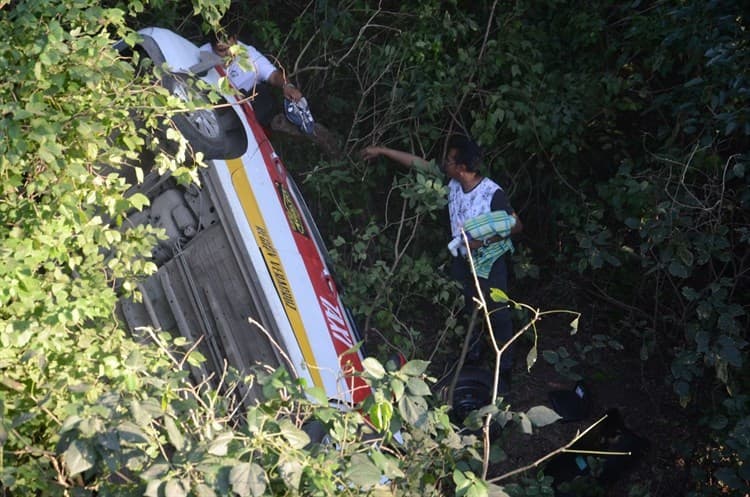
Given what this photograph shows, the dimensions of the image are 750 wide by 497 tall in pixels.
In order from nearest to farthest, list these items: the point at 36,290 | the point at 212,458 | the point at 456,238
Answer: the point at 212,458 < the point at 36,290 < the point at 456,238

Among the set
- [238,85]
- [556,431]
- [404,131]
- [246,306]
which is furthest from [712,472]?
[238,85]

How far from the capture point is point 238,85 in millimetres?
6090

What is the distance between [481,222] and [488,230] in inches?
2.5

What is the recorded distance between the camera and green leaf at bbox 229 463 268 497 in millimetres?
2066

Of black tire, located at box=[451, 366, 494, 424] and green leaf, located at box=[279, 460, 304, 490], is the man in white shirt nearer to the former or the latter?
black tire, located at box=[451, 366, 494, 424]

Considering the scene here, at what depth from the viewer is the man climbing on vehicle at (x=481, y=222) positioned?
5.05 m

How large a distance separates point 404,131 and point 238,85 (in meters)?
1.27

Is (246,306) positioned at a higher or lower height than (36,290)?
lower

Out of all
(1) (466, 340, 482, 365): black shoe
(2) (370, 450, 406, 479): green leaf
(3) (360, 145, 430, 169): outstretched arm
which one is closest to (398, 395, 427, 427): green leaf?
(2) (370, 450, 406, 479): green leaf

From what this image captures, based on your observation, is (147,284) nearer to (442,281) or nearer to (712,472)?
(442,281)

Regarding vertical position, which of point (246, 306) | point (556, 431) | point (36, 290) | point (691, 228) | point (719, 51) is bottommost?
point (556, 431)

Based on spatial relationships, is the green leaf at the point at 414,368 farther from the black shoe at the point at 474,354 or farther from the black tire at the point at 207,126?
the black shoe at the point at 474,354

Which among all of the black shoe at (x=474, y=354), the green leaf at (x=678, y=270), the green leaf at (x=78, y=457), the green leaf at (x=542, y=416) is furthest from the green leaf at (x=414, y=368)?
the black shoe at (x=474, y=354)

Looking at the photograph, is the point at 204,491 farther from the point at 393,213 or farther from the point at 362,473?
the point at 393,213
